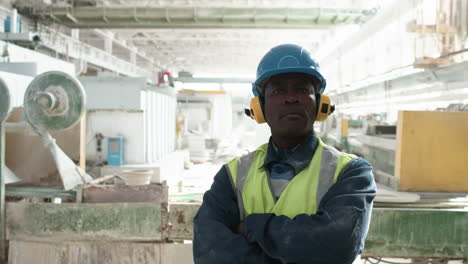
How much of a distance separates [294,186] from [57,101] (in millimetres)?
1955

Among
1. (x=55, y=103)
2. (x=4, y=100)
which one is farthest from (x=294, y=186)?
(x=4, y=100)

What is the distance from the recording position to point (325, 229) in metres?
0.99

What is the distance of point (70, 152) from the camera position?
2775mm

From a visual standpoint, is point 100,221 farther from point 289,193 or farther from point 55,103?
point 289,193

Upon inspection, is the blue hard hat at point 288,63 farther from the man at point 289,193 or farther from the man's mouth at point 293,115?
the man's mouth at point 293,115

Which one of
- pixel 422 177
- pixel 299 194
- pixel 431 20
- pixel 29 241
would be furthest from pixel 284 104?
pixel 431 20

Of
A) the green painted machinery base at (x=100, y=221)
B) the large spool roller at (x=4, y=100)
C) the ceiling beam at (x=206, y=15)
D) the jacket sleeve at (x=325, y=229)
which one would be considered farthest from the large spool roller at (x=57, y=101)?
the ceiling beam at (x=206, y=15)

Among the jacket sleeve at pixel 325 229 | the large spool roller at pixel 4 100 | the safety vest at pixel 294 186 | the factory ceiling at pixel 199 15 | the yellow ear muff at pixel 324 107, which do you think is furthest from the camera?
the factory ceiling at pixel 199 15

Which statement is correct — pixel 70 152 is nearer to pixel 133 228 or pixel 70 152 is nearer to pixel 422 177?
pixel 133 228

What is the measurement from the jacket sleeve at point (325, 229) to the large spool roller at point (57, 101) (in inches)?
71.0

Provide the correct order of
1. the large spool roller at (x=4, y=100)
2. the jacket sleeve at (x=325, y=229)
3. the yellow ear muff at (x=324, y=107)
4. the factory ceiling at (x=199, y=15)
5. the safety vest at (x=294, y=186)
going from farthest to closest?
the factory ceiling at (x=199, y=15)
the large spool roller at (x=4, y=100)
the yellow ear muff at (x=324, y=107)
the safety vest at (x=294, y=186)
the jacket sleeve at (x=325, y=229)

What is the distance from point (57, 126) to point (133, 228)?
936mm

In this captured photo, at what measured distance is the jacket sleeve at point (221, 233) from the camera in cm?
Answer: 106

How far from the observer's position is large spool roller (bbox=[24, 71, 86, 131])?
226 cm
